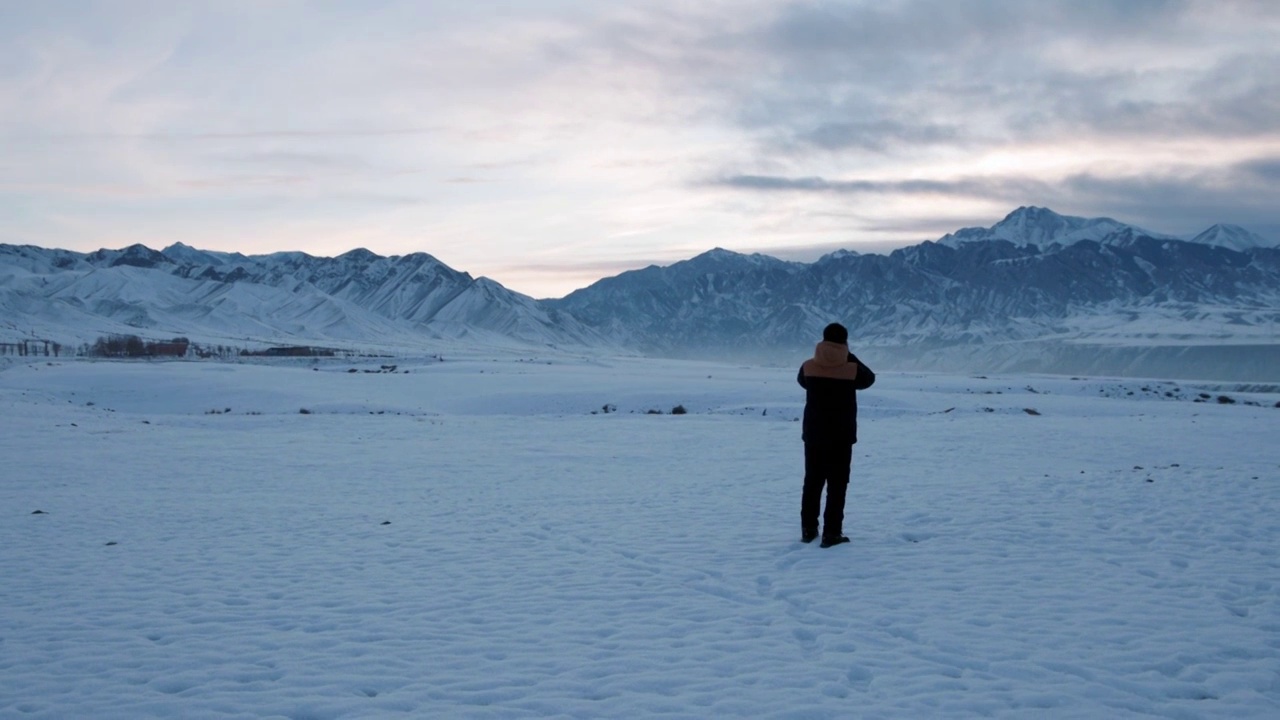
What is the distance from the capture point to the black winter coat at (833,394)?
1052cm

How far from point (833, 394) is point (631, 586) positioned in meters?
3.27

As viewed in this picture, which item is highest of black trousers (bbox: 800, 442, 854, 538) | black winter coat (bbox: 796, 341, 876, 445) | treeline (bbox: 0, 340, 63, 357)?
black winter coat (bbox: 796, 341, 876, 445)

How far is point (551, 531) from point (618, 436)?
1487cm

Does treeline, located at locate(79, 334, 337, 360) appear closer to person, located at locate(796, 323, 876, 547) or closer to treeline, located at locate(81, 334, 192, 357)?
treeline, located at locate(81, 334, 192, 357)

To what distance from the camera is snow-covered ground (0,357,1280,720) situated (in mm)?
6254

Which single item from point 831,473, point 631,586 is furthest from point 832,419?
point 631,586

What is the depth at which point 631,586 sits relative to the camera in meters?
9.12

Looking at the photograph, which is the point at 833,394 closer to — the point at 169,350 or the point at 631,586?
the point at 631,586

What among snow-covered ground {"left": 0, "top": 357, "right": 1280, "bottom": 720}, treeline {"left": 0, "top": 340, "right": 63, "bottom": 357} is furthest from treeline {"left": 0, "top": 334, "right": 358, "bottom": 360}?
snow-covered ground {"left": 0, "top": 357, "right": 1280, "bottom": 720}

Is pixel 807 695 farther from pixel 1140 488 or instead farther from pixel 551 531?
pixel 1140 488

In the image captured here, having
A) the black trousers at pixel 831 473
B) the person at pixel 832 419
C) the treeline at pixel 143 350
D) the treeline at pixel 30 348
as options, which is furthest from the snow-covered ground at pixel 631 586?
the treeline at pixel 30 348

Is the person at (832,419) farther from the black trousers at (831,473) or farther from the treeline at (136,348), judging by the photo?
the treeline at (136,348)

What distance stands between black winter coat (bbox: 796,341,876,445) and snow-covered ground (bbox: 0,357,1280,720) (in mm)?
1350

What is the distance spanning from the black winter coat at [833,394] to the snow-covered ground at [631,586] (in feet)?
4.43
